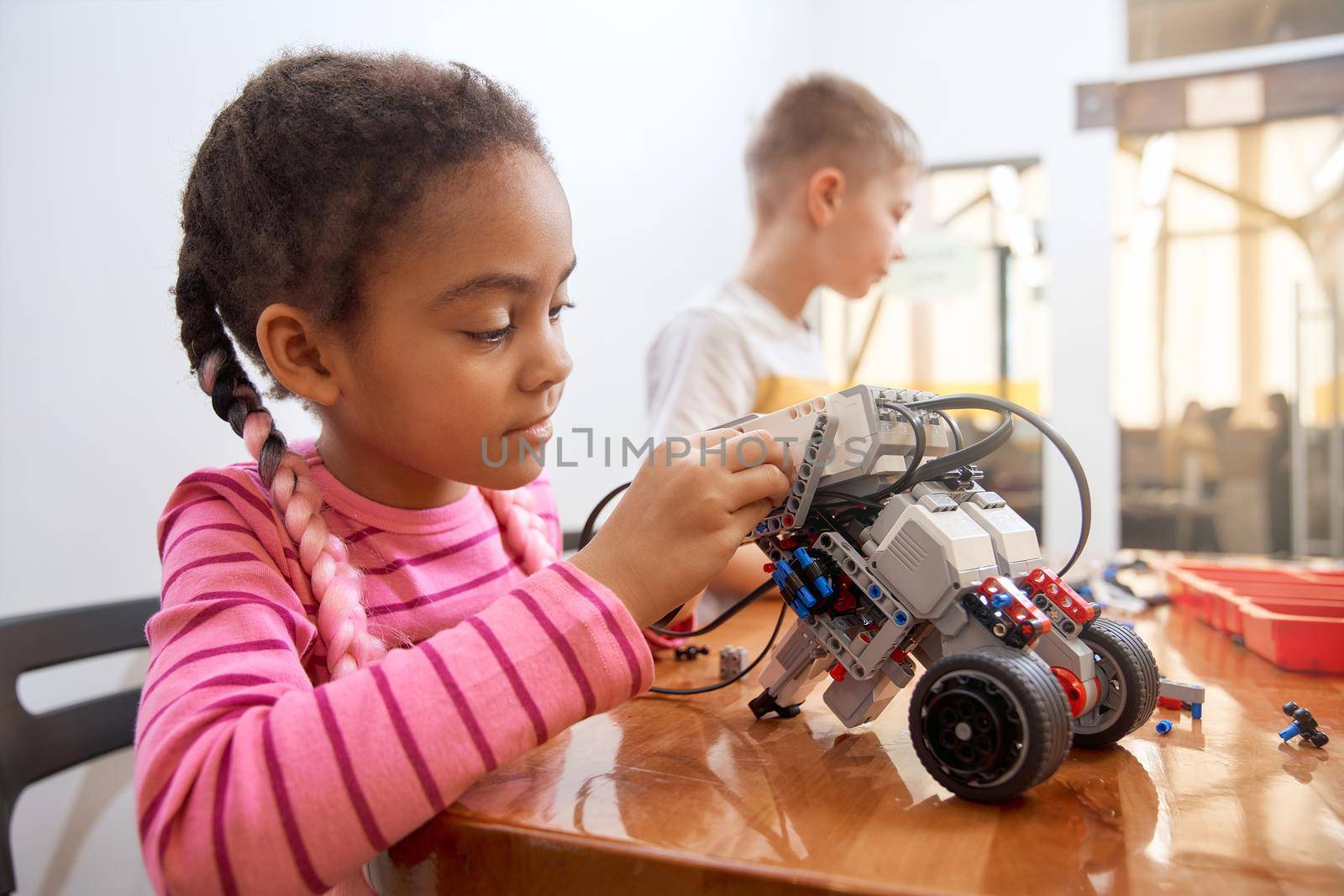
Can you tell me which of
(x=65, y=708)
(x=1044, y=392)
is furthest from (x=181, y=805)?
(x=1044, y=392)

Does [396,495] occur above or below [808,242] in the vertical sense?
below

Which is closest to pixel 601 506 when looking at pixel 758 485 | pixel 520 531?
pixel 520 531

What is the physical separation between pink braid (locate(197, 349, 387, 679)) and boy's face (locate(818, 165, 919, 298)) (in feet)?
3.04

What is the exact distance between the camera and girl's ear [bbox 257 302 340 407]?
0.62 meters

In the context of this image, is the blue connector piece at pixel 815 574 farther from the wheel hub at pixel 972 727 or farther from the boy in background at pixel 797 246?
the boy in background at pixel 797 246

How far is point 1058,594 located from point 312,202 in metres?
0.54

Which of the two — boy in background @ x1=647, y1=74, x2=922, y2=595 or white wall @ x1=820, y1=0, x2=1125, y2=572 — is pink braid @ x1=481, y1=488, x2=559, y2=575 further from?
white wall @ x1=820, y1=0, x2=1125, y2=572

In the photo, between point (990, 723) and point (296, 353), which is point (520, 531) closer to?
point (296, 353)

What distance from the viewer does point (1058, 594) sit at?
1.76ft

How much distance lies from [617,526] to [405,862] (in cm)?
22

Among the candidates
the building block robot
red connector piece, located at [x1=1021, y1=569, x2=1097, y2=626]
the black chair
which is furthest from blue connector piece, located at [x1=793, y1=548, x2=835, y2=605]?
the black chair

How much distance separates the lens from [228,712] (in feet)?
1.53

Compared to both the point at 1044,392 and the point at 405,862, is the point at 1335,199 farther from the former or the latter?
the point at 405,862

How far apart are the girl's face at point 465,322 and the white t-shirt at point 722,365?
0.54 meters
